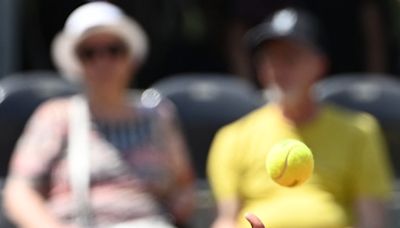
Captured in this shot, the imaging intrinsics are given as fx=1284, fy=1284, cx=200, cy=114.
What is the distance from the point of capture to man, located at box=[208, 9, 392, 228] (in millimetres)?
4273

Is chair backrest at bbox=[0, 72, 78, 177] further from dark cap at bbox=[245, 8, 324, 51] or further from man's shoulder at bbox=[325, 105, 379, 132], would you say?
man's shoulder at bbox=[325, 105, 379, 132]

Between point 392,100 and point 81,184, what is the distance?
1746 mm

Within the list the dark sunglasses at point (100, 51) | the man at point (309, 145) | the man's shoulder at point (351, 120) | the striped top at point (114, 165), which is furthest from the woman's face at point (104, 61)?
the man's shoulder at point (351, 120)

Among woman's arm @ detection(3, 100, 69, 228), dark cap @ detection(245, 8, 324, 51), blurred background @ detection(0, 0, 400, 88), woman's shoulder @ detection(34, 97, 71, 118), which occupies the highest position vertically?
blurred background @ detection(0, 0, 400, 88)

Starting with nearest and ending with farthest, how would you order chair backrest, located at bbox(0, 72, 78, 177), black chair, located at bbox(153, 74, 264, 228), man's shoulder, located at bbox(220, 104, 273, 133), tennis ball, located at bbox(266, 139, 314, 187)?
tennis ball, located at bbox(266, 139, 314, 187) < man's shoulder, located at bbox(220, 104, 273, 133) < chair backrest, located at bbox(0, 72, 78, 177) < black chair, located at bbox(153, 74, 264, 228)

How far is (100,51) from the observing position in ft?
14.9

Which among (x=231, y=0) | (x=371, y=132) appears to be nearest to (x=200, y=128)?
(x=371, y=132)

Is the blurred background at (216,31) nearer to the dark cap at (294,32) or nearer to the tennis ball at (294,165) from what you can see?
the dark cap at (294,32)

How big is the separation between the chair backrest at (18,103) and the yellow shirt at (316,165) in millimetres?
991

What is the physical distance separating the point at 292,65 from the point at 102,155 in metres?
0.74

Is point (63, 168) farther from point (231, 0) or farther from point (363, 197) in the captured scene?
point (231, 0)

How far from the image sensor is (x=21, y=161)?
4.37 meters

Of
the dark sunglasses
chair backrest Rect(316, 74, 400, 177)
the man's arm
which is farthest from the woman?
chair backrest Rect(316, 74, 400, 177)

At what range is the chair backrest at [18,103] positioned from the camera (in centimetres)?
507
